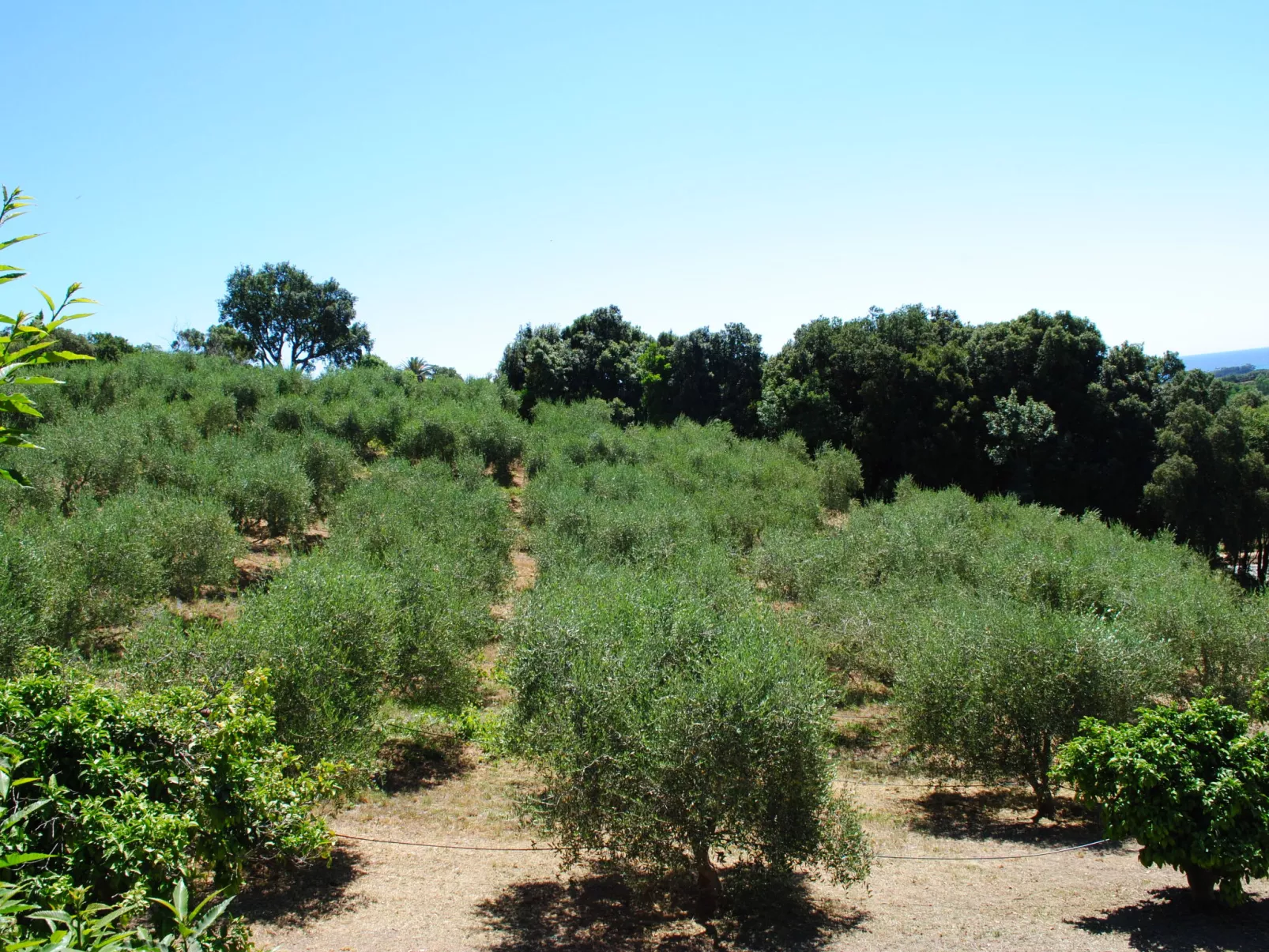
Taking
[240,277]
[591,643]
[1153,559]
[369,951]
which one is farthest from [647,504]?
[240,277]

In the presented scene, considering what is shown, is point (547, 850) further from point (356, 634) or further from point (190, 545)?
point (190, 545)

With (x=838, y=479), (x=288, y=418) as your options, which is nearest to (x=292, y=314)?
(x=288, y=418)

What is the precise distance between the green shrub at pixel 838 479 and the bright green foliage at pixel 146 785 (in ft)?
123

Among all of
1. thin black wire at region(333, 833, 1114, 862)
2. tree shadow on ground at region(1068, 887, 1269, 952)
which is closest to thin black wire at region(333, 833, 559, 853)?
thin black wire at region(333, 833, 1114, 862)

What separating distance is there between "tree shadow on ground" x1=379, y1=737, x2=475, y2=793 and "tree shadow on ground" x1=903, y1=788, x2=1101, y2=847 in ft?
33.8

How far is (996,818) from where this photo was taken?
17547mm

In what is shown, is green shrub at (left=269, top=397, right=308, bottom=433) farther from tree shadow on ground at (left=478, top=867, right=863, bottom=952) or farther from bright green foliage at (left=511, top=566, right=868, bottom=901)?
bright green foliage at (left=511, top=566, right=868, bottom=901)

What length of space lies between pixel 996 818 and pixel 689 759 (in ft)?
32.1

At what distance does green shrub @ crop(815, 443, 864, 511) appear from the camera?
4419 centimetres

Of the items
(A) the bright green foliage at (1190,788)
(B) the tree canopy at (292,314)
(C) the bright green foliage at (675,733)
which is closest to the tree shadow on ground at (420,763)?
(C) the bright green foliage at (675,733)

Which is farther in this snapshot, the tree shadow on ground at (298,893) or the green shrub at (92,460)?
the green shrub at (92,460)

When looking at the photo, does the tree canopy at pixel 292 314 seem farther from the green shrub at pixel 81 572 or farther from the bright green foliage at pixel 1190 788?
the bright green foliage at pixel 1190 788

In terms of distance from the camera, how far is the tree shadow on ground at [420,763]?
1838 centimetres

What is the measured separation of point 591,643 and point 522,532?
23207 millimetres
